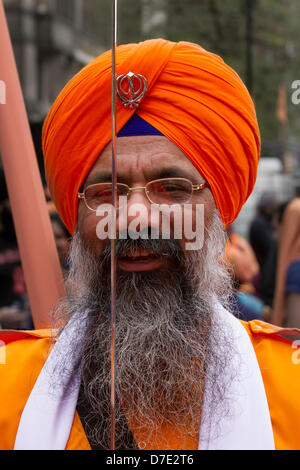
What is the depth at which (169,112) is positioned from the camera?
1412 mm

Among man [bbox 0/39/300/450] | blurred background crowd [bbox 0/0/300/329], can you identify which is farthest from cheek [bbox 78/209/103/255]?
blurred background crowd [bbox 0/0/300/329]

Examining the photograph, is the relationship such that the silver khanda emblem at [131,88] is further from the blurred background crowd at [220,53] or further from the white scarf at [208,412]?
the white scarf at [208,412]

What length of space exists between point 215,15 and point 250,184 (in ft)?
1.36

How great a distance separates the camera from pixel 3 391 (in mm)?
1436

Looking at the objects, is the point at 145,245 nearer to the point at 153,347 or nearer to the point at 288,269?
the point at 153,347

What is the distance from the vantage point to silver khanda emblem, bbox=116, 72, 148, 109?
4.58ft

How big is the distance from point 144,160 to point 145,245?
0.64 feet

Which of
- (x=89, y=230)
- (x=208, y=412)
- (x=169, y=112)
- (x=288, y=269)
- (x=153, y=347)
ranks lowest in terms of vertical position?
(x=208, y=412)

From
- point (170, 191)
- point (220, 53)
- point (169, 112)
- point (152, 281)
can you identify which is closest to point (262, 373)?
point (152, 281)

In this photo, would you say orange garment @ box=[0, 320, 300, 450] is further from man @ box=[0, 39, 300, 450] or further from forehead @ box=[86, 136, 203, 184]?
forehead @ box=[86, 136, 203, 184]

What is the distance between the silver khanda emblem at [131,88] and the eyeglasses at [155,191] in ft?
0.60

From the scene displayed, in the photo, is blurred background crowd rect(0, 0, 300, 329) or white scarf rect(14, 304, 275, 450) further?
blurred background crowd rect(0, 0, 300, 329)

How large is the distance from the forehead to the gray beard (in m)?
0.16

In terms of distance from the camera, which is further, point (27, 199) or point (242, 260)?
point (242, 260)
